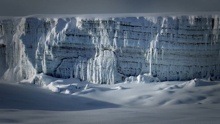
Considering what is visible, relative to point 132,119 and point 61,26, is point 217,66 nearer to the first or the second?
point 61,26

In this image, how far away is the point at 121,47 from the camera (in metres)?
15.6

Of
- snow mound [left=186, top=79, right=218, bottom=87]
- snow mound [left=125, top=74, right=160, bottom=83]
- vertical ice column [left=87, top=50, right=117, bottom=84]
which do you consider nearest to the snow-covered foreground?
snow mound [left=186, top=79, right=218, bottom=87]

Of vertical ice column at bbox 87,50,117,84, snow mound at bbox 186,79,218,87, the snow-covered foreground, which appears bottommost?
the snow-covered foreground

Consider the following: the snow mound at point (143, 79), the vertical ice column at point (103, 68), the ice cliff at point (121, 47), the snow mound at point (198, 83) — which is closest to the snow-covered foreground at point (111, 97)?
the snow mound at point (198, 83)

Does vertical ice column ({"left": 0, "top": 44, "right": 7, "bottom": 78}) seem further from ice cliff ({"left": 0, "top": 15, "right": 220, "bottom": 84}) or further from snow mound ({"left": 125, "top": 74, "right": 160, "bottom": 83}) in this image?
snow mound ({"left": 125, "top": 74, "right": 160, "bottom": 83})

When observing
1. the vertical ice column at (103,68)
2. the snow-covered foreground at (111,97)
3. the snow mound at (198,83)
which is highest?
the vertical ice column at (103,68)

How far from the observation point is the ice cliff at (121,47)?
15.2 meters

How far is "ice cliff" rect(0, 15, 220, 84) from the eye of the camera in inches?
599

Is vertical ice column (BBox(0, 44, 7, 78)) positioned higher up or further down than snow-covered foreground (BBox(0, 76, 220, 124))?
higher up

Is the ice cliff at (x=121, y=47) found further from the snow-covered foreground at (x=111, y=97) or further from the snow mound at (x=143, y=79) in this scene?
the snow-covered foreground at (x=111, y=97)

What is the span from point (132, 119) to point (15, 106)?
13.1 ft

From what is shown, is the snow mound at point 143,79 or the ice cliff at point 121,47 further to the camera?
the ice cliff at point 121,47

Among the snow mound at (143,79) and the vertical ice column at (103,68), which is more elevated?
the vertical ice column at (103,68)

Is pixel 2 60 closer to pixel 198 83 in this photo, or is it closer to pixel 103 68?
pixel 103 68
